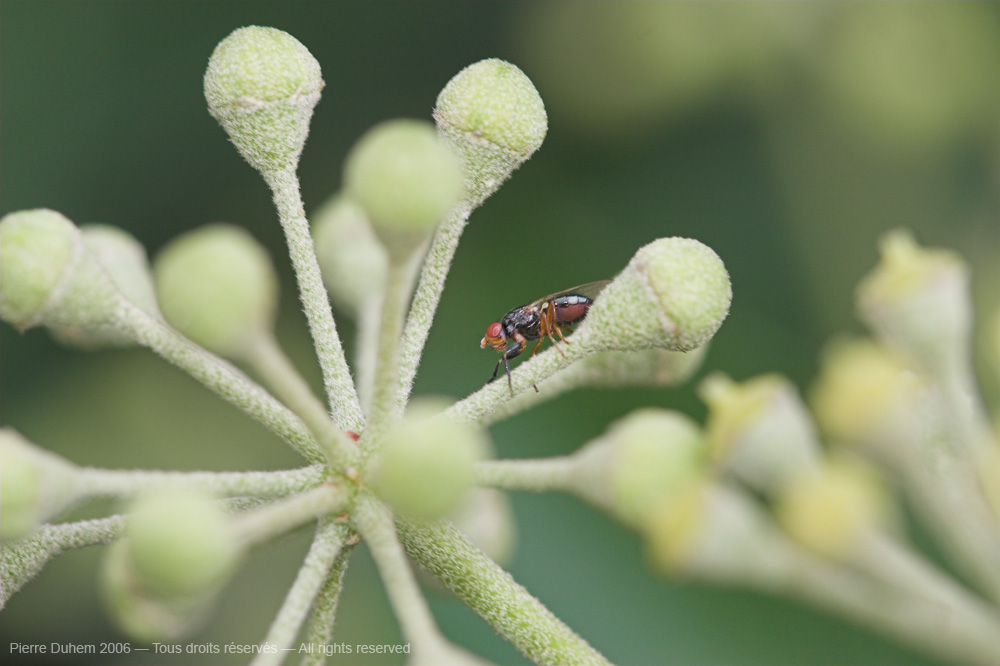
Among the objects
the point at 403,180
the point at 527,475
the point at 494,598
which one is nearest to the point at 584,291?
the point at 527,475

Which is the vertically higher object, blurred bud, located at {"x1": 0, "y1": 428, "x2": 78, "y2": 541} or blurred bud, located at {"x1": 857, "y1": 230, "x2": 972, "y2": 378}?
blurred bud, located at {"x1": 857, "y1": 230, "x2": 972, "y2": 378}

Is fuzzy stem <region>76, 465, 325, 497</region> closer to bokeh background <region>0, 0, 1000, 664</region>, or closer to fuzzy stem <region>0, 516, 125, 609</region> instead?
fuzzy stem <region>0, 516, 125, 609</region>

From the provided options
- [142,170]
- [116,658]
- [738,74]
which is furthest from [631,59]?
[116,658]

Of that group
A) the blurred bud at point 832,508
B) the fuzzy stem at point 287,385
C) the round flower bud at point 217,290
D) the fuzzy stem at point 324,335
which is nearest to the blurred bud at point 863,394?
the blurred bud at point 832,508

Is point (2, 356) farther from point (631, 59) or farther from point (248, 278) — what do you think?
point (248, 278)

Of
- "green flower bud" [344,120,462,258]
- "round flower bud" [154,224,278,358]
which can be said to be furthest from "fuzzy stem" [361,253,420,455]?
"round flower bud" [154,224,278,358]

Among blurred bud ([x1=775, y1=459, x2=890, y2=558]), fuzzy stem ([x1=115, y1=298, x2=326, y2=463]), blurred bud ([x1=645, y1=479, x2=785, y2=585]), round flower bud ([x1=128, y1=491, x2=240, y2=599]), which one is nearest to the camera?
round flower bud ([x1=128, y1=491, x2=240, y2=599])

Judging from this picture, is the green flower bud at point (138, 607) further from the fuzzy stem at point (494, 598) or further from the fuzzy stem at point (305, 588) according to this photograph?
the fuzzy stem at point (494, 598)

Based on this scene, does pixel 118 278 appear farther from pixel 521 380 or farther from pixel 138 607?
pixel 521 380
